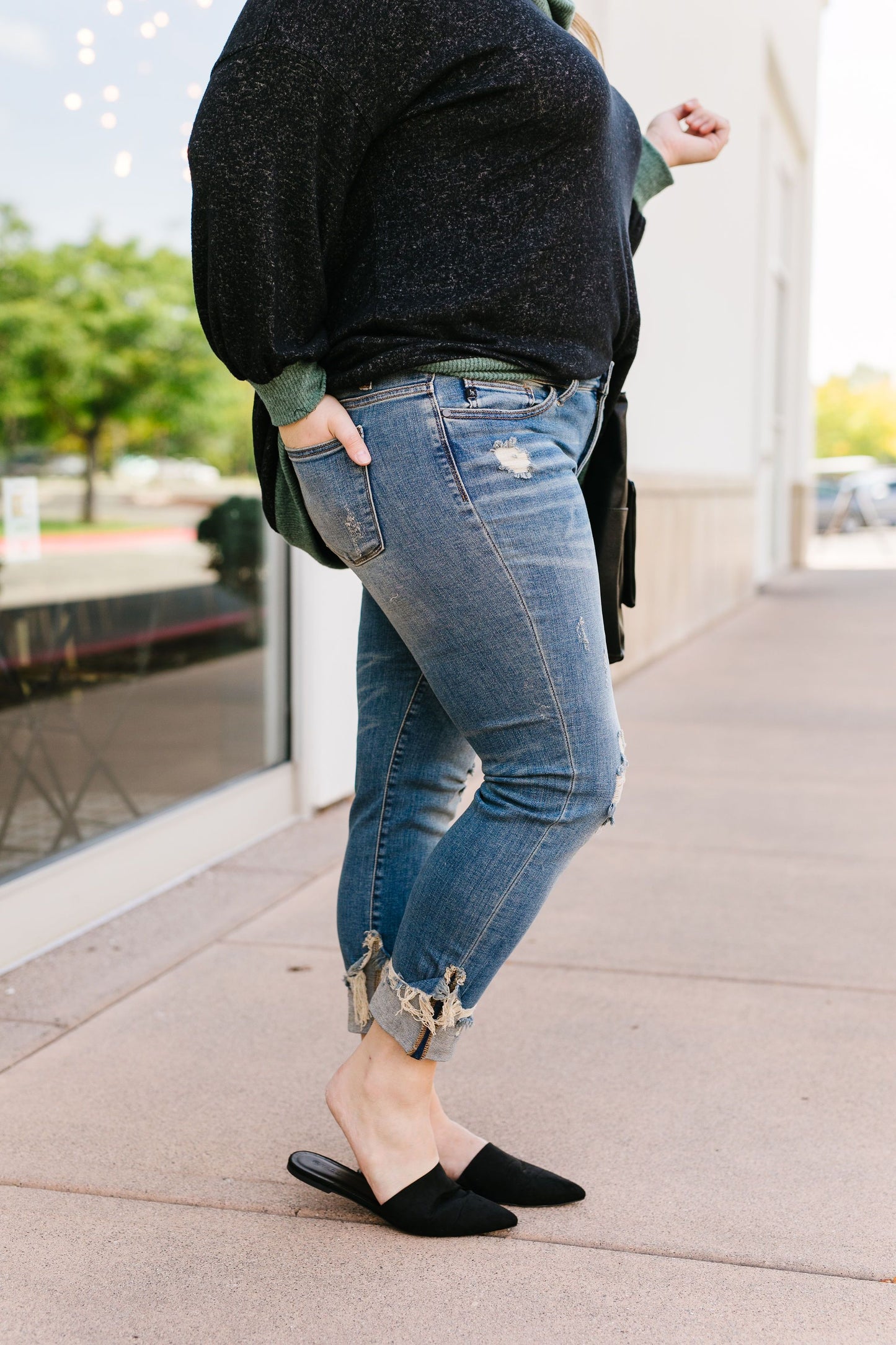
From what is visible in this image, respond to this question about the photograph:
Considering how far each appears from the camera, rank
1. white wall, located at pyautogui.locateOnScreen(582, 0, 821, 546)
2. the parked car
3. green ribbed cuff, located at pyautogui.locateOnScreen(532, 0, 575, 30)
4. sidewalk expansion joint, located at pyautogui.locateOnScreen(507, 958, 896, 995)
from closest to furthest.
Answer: green ribbed cuff, located at pyautogui.locateOnScreen(532, 0, 575, 30)
sidewalk expansion joint, located at pyautogui.locateOnScreen(507, 958, 896, 995)
white wall, located at pyautogui.locateOnScreen(582, 0, 821, 546)
the parked car

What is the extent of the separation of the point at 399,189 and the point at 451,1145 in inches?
50.1

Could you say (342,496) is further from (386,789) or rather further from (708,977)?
(708,977)

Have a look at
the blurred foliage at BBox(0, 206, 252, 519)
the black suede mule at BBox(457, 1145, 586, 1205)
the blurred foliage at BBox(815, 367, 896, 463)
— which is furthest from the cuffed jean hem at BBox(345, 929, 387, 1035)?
the blurred foliage at BBox(815, 367, 896, 463)

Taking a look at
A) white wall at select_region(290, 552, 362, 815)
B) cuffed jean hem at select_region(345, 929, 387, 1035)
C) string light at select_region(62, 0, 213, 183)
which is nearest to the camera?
cuffed jean hem at select_region(345, 929, 387, 1035)

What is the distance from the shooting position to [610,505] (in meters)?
1.84

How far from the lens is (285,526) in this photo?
176cm

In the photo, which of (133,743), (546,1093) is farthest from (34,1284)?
(133,743)

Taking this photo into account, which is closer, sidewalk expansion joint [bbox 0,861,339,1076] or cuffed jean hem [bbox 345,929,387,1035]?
cuffed jean hem [bbox 345,929,387,1035]

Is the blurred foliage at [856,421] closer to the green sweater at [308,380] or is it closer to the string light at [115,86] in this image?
the string light at [115,86]

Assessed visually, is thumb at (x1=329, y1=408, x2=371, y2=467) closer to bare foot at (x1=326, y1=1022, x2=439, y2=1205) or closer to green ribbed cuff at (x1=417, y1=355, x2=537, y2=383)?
green ribbed cuff at (x1=417, y1=355, x2=537, y2=383)

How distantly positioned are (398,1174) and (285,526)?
0.88 m

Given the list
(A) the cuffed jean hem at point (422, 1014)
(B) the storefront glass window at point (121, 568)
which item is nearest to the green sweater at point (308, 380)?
(A) the cuffed jean hem at point (422, 1014)

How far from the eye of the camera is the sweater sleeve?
1477 mm

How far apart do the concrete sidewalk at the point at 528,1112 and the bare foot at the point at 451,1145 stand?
0.36 ft
